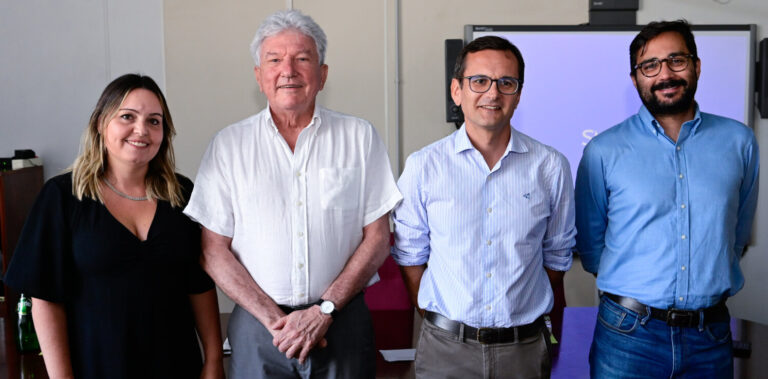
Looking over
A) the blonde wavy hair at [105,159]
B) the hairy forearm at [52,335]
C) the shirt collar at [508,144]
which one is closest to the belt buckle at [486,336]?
the shirt collar at [508,144]

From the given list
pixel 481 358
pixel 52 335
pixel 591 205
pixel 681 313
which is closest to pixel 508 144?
pixel 591 205

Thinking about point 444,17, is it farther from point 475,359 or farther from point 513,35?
point 475,359

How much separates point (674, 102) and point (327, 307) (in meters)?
1.33

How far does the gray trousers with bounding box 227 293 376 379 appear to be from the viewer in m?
1.78

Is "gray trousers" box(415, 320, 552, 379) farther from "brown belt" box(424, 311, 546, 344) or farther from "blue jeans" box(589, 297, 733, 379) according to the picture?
"blue jeans" box(589, 297, 733, 379)

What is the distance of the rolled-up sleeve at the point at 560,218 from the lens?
1.91 metres

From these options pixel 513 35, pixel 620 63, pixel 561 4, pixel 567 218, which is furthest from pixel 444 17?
pixel 567 218

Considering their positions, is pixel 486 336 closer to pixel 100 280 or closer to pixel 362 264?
pixel 362 264

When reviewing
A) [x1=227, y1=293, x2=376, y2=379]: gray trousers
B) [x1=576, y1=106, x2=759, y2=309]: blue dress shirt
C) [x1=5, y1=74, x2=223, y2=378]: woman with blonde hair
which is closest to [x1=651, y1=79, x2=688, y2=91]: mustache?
[x1=576, y1=106, x2=759, y2=309]: blue dress shirt

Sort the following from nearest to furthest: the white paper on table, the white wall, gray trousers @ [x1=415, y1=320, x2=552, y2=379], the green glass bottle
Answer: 1. gray trousers @ [x1=415, y1=320, x2=552, y2=379]
2. the white paper on table
3. the green glass bottle
4. the white wall

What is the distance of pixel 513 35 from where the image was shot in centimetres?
407

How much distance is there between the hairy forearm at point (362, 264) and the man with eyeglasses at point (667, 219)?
754mm

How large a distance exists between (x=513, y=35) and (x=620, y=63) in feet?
2.60

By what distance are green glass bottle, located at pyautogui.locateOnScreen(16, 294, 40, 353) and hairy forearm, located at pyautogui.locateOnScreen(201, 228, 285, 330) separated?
100 centimetres
